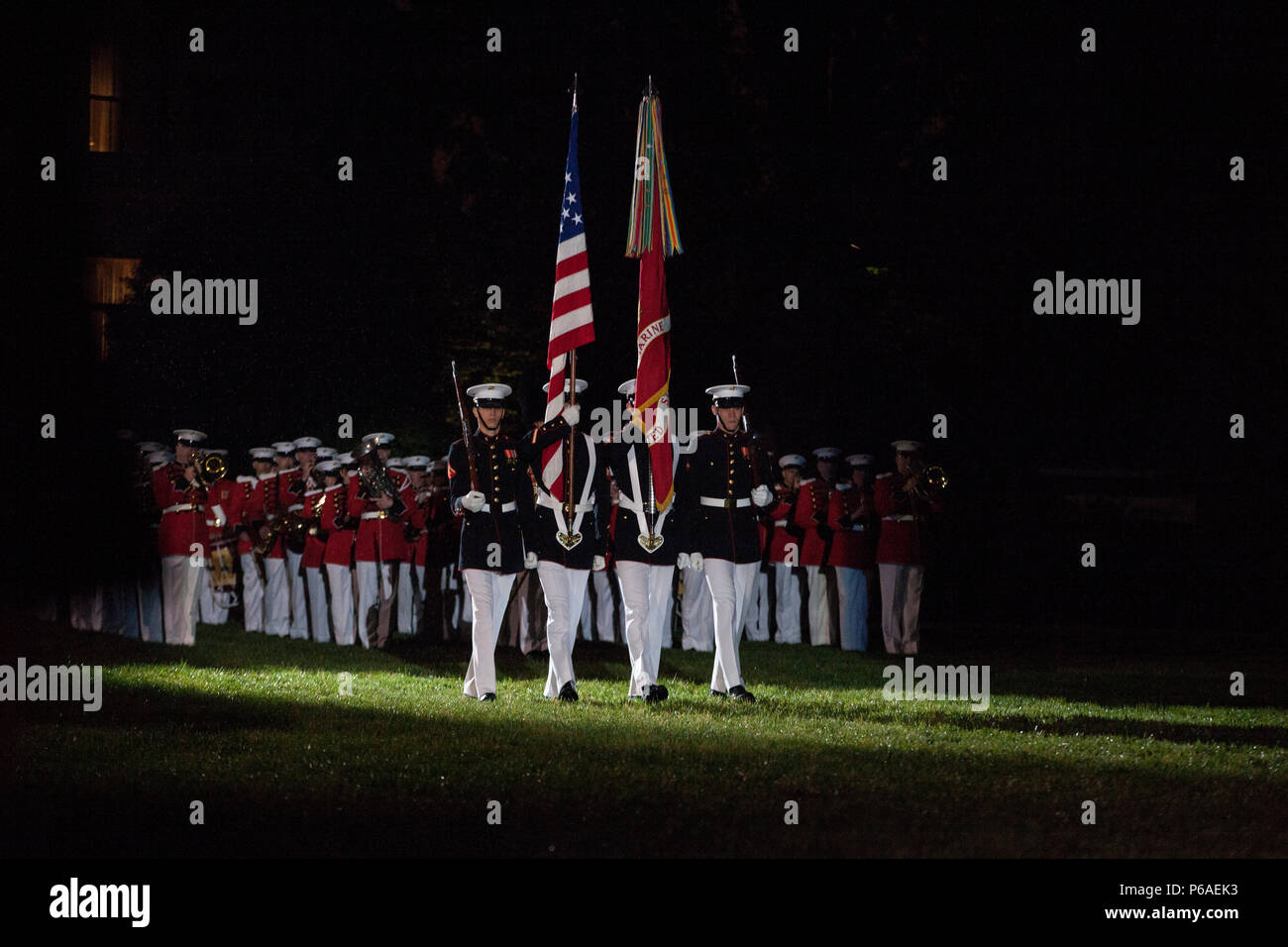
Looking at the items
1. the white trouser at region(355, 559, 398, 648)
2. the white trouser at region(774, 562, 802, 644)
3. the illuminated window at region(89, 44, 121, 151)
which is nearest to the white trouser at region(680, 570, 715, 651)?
the white trouser at region(774, 562, 802, 644)

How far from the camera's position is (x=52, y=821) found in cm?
857

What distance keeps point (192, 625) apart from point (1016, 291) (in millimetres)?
11288

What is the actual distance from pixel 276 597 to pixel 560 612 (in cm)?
796

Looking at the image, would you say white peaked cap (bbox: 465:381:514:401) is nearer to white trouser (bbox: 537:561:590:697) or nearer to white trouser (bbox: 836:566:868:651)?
white trouser (bbox: 537:561:590:697)

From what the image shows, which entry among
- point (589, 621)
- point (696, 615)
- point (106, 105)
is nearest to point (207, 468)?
point (589, 621)

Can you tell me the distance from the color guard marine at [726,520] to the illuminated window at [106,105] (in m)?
21.2

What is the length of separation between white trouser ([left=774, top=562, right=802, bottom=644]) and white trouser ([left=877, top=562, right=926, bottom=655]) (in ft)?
6.55

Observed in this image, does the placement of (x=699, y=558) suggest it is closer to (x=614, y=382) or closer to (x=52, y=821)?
(x=52, y=821)

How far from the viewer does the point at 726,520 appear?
43.8 ft

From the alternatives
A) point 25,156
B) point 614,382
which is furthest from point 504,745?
Answer: point 614,382

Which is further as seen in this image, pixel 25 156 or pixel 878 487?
pixel 878 487

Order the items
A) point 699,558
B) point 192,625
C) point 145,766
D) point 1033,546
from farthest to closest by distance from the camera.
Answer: point 1033,546 < point 192,625 < point 699,558 < point 145,766

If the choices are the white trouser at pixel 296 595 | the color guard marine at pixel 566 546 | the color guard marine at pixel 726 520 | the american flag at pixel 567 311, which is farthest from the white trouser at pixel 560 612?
the white trouser at pixel 296 595

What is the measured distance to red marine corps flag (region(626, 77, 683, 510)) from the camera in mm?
13594
